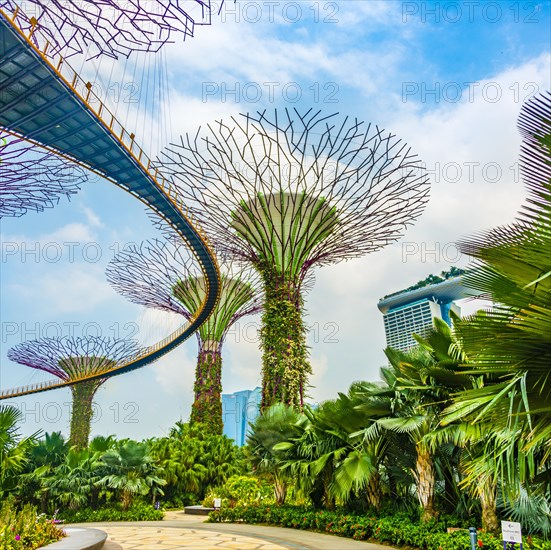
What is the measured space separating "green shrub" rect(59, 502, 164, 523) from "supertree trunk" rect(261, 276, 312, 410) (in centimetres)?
498

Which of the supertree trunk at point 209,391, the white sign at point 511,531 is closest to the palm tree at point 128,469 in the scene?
the supertree trunk at point 209,391

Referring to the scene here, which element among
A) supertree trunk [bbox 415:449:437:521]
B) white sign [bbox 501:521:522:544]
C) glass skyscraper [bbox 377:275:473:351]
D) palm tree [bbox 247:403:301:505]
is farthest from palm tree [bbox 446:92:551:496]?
glass skyscraper [bbox 377:275:473:351]

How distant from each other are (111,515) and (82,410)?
976 inches

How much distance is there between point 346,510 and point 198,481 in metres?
11.3

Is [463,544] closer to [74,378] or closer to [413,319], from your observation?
[74,378]

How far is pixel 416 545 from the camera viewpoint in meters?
8.48

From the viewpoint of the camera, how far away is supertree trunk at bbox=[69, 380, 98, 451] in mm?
38031

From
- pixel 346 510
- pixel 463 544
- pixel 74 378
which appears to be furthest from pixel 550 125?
pixel 74 378

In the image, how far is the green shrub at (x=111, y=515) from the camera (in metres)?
16.0

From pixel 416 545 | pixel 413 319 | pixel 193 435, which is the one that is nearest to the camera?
pixel 416 545

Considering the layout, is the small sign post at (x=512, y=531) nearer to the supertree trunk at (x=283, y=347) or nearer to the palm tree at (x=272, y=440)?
the palm tree at (x=272, y=440)

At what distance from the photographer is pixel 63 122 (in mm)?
12859

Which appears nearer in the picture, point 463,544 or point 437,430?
point 463,544

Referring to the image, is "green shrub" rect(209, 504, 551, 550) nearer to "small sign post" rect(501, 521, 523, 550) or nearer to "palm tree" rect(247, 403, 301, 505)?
"palm tree" rect(247, 403, 301, 505)
